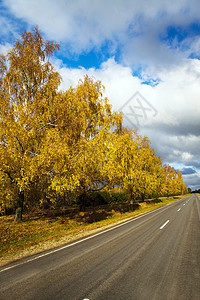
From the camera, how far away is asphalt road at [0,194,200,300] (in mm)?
3299

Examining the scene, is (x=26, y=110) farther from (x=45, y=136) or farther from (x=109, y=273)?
(x=109, y=273)

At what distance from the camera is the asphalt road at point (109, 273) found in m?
3.30

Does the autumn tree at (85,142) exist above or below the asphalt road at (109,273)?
above

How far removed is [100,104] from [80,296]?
569 inches

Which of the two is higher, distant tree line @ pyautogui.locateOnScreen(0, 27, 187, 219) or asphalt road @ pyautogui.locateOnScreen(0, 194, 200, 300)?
distant tree line @ pyautogui.locateOnScreen(0, 27, 187, 219)

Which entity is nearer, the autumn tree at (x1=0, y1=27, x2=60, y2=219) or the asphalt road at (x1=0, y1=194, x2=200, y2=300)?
the asphalt road at (x1=0, y1=194, x2=200, y2=300)

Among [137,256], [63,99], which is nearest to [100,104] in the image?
[63,99]

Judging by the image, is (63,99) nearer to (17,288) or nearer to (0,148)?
(0,148)

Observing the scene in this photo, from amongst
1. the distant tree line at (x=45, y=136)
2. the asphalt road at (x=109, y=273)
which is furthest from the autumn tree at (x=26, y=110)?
the asphalt road at (x=109, y=273)

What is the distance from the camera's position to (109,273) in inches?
161

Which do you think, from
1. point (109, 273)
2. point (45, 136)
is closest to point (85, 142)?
point (45, 136)

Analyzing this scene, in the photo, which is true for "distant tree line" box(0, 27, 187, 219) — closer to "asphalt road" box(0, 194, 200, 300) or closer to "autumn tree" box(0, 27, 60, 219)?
"autumn tree" box(0, 27, 60, 219)

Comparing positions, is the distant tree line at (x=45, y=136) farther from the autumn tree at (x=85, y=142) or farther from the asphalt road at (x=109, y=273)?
the asphalt road at (x=109, y=273)

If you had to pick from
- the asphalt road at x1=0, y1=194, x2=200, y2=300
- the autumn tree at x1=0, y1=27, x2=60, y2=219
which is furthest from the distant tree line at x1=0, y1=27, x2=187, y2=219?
the asphalt road at x1=0, y1=194, x2=200, y2=300
